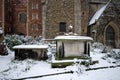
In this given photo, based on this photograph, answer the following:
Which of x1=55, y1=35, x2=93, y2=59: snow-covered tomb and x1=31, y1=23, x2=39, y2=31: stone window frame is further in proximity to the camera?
x1=31, y1=23, x2=39, y2=31: stone window frame

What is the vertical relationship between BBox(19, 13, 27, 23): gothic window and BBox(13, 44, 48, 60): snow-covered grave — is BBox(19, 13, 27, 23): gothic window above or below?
above

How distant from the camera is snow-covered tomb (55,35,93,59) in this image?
12.4m

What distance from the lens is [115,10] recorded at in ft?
78.8

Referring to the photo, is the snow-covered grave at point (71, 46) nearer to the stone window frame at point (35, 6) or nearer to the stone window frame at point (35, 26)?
the stone window frame at point (35, 26)

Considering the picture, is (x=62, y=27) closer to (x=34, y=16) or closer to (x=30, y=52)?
(x=30, y=52)

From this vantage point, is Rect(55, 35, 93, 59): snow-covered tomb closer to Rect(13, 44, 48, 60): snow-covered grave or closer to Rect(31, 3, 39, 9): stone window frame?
Rect(13, 44, 48, 60): snow-covered grave

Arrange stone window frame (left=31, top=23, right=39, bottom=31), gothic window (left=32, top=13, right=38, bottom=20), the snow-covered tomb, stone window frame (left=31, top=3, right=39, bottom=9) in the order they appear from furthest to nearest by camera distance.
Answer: stone window frame (left=31, top=3, right=39, bottom=9)
gothic window (left=32, top=13, right=38, bottom=20)
stone window frame (left=31, top=23, right=39, bottom=31)
the snow-covered tomb

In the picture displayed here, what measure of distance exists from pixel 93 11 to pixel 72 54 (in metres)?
15.7

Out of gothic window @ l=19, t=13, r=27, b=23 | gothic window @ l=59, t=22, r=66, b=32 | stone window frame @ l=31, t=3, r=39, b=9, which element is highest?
stone window frame @ l=31, t=3, r=39, b=9

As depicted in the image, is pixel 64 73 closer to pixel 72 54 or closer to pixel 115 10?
pixel 72 54

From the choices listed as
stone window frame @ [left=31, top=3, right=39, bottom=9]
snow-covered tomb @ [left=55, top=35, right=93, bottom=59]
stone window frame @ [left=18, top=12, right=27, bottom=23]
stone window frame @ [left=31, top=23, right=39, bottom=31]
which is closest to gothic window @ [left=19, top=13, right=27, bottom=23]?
stone window frame @ [left=18, top=12, right=27, bottom=23]

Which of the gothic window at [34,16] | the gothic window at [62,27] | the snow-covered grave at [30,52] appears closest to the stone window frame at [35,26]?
the gothic window at [34,16]

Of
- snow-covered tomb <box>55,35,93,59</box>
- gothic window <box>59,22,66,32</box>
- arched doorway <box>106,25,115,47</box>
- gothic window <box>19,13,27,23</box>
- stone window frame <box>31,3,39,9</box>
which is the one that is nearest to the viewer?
snow-covered tomb <box>55,35,93,59</box>

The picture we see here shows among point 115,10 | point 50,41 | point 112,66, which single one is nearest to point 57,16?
point 50,41
